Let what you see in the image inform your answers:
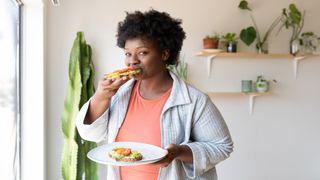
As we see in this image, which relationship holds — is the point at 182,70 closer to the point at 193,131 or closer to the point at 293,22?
the point at 293,22

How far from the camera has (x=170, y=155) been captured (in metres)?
1.08

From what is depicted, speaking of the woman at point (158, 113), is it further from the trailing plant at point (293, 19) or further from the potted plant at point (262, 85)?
the trailing plant at point (293, 19)

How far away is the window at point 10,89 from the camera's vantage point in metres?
1.82

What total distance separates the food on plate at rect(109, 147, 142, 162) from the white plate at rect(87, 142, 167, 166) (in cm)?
1

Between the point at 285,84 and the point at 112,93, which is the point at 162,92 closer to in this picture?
the point at 112,93

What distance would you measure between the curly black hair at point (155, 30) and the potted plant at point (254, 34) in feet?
5.45

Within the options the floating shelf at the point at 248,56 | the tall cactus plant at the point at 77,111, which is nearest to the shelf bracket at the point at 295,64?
the floating shelf at the point at 248,56

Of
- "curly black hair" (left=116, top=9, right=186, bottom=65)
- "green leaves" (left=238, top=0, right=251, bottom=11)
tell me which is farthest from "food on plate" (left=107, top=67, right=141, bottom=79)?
"green leaves" (left=238, top=0, right=251, bottom=11)

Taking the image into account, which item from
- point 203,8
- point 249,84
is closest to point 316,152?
point 249,84

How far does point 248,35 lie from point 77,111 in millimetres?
1463

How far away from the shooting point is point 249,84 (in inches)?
115

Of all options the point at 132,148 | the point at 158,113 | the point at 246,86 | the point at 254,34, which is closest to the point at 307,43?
the point at 254,34

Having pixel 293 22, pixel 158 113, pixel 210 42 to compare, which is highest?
pixel 293 22

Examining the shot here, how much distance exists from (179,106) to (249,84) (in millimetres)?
1844
